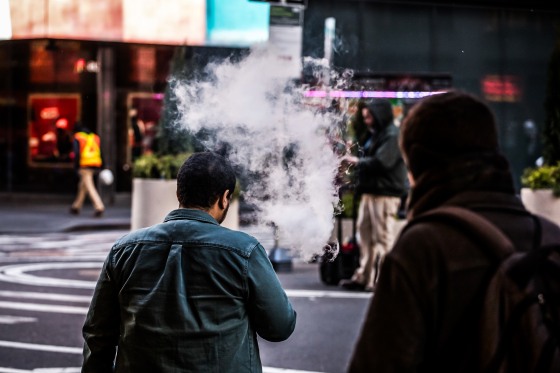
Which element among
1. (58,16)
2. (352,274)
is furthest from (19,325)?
(58,16)

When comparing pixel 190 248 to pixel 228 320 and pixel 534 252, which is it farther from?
pixel 534 252

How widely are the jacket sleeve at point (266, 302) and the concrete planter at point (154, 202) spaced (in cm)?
857

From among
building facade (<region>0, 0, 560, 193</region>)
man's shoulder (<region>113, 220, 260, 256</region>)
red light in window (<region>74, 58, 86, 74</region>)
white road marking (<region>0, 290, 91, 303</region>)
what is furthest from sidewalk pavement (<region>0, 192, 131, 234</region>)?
man's shoulder (<region>113, 220, 260, 256</region>)

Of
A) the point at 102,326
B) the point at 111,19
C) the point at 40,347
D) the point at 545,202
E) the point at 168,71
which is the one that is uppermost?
the point at 111,19

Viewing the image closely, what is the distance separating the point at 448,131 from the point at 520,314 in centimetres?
49

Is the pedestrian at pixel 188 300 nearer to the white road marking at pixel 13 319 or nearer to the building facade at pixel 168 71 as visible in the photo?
the white road marking at pixel 13 319

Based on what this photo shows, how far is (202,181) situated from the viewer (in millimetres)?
3418

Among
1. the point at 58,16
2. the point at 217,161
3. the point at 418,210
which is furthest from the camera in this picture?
the point at 58,16

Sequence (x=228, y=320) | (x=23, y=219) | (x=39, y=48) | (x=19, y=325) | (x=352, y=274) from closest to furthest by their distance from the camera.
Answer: (x=228, y=320) < (x=19, y=325) < (x=352, y=274) < (x=23, y=219) < (x=39, y=48)

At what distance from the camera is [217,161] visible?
3.45m

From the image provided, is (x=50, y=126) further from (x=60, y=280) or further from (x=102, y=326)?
(x=102, y=326)

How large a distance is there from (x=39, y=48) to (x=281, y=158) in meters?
20.9

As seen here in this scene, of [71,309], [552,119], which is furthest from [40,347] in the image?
[552,119]

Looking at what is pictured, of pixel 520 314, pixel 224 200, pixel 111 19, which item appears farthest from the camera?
pixel 111 19
